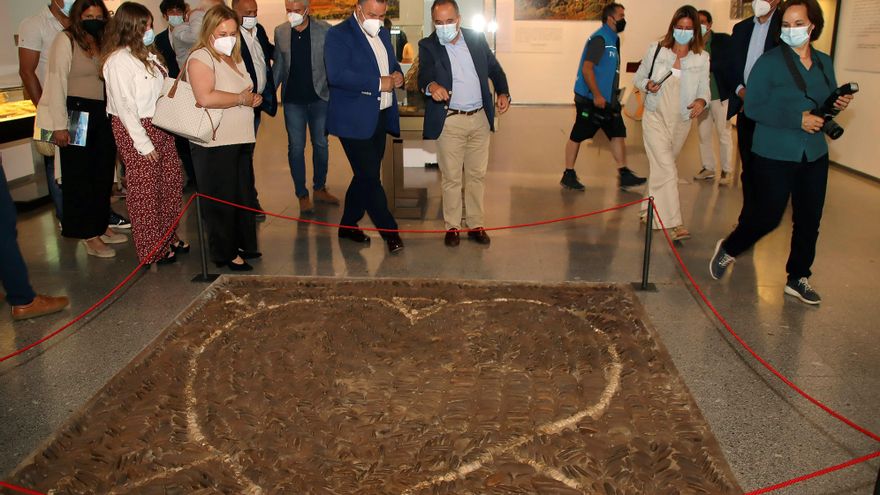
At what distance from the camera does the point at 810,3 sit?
4.80m

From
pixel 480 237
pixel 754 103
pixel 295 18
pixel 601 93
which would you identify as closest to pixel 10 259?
pixel 295 18

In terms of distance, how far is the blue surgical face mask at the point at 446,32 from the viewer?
5.87 m

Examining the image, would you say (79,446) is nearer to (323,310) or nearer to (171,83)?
(323,310)

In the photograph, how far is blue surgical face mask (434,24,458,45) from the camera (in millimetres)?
5871

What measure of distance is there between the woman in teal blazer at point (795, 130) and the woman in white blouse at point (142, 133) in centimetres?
420

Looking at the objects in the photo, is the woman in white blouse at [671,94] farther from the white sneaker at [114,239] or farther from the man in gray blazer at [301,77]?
the white sneaker at [114,239]

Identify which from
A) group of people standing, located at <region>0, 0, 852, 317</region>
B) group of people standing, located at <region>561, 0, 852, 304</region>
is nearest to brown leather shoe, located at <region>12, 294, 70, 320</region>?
group of people standing, located at <region>0, 0, 852, 317</region>

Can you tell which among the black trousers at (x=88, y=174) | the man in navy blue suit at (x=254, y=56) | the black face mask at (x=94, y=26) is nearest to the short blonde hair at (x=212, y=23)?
the black face mask at (x=94, y=26)

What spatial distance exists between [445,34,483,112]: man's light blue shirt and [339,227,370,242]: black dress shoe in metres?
1.41

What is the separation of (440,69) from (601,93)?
3.04 metres

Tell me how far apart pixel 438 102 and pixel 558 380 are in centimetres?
281

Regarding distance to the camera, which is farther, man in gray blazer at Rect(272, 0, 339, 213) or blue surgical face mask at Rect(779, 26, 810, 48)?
man in gray blazer at Rect(272, 0, 339, 213)

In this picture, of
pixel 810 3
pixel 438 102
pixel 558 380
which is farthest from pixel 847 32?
pixel 558 380

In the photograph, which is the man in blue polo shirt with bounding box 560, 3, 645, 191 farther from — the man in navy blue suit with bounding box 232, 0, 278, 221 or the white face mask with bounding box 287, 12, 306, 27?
the man in navy blue suit with bounding box 232, 0, 278, 221
